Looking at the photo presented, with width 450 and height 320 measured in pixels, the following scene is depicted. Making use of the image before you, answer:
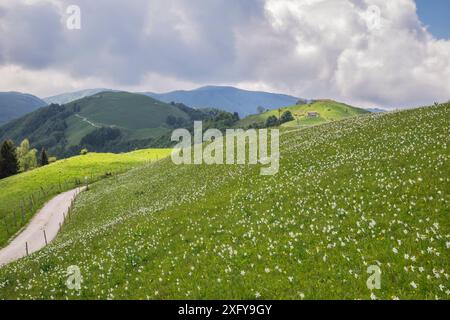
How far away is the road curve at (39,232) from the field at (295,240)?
19.7 meters

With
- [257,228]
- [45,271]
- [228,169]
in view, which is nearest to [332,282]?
[257,228]

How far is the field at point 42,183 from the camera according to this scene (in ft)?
185

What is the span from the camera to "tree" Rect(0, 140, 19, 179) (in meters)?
117

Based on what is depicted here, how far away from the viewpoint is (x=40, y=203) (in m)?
64.9

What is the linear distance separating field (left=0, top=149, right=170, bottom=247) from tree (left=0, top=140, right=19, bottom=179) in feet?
79.1

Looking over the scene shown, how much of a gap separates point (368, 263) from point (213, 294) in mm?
4583

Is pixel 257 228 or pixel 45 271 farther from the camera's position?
pixel 45 271

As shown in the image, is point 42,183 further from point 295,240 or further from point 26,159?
point 26,159

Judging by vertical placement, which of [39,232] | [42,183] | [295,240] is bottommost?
[39,232]

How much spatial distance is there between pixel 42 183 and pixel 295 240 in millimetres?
83851

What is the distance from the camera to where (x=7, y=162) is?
117688 millimetres

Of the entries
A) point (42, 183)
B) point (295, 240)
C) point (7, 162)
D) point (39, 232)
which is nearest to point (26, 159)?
point (7, 162)

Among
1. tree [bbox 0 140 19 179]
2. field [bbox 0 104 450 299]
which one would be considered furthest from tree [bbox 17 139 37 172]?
field [bbox 0 104 450 299]
